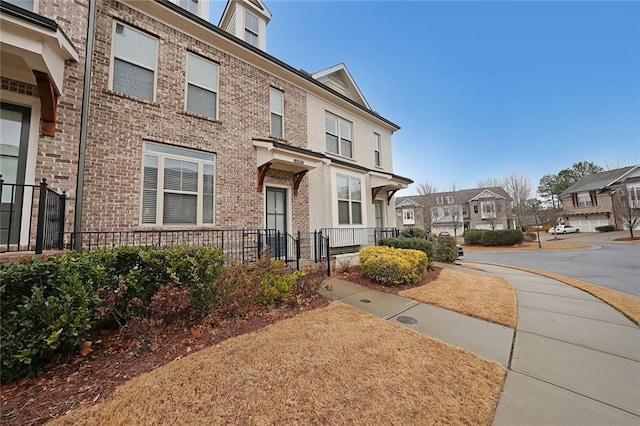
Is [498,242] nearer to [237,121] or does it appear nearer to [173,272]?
[237,121]

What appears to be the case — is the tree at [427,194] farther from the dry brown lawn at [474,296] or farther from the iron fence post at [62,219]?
the iron fence post at [62,219]

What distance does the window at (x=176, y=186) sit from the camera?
5.79 m

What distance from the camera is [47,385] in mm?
2391

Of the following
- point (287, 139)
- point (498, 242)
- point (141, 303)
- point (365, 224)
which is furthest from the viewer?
point (498, 242)

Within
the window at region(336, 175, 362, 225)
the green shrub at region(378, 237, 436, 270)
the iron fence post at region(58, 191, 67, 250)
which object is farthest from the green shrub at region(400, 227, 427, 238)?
the iron fence post at region(58, 191, 67, 250)

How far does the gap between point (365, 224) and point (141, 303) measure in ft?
28.3

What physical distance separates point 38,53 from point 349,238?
355 inches

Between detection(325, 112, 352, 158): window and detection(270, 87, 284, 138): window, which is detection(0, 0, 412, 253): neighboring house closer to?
detection(270, 87, 284, 138): window

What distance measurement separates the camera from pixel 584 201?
37062 millimetres

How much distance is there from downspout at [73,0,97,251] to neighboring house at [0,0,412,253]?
0.03 m

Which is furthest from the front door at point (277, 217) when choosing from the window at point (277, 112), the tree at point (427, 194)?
the tree at point (427, 194)

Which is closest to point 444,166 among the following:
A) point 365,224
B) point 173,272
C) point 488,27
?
point 488,27

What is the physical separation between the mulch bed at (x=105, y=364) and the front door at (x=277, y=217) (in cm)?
383

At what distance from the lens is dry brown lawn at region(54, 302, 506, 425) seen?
2027 mm
